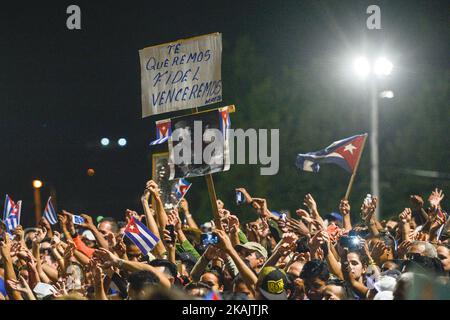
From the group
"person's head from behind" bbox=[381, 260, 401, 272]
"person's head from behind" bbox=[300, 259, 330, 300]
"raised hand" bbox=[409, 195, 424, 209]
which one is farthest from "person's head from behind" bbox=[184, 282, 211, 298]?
"raised hand" bbox=[409, 195, 424, 209]

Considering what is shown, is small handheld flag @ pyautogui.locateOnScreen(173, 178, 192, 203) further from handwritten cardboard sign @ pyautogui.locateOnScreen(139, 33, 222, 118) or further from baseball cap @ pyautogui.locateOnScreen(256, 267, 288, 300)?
baseball cap @ pyautogui.locateOnScreen(256, 267, 288, 300)

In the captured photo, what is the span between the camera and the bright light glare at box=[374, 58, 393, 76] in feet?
64.5

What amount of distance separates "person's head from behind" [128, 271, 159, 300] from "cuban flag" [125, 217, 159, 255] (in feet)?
7.49

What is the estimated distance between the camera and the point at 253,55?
29859 mm

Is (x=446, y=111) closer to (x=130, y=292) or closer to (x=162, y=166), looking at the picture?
(x=162, y=166)

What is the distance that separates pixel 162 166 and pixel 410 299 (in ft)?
23.6

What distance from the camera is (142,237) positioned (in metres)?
8.87

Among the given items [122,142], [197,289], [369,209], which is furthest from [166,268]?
[122,142]

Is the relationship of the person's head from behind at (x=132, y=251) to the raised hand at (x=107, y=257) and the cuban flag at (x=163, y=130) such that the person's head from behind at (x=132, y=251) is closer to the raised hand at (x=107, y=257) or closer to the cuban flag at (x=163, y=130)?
the cuban flag at (x=163, y=130)

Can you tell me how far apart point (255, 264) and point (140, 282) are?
6.71 ft

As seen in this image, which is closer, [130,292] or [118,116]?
[130,292]
